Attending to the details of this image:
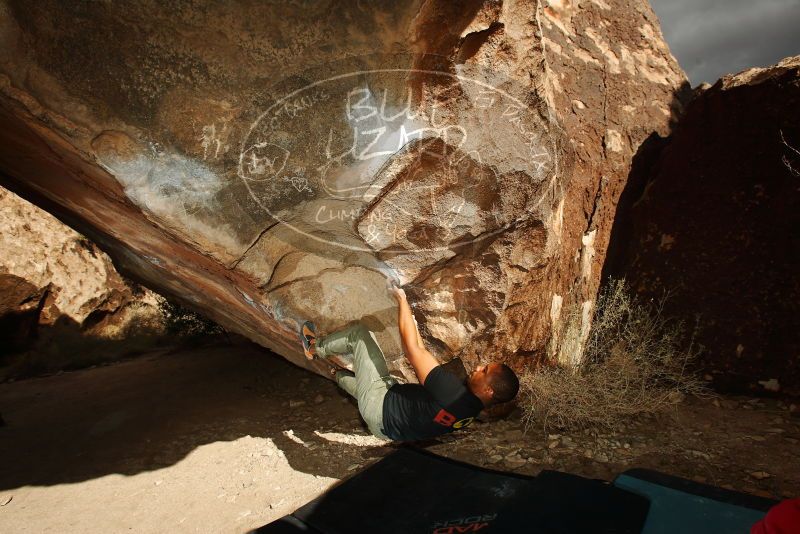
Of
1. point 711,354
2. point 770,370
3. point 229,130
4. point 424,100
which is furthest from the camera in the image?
point 711,354

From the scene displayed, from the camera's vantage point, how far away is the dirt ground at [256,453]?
2.40 m

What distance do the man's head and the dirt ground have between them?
0.61 meters

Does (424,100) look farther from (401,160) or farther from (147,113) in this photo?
(147,113)

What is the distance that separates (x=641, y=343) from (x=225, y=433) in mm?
3161

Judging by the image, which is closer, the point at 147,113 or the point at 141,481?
the point at 147,113

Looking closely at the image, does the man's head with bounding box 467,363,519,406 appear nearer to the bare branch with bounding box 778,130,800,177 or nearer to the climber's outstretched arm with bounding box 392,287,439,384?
the climber's outstretched arm with bounding box 392,287,439,384

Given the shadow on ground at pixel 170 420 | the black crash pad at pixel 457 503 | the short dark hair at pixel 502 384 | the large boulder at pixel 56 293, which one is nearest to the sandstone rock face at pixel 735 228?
the short dark hair at pixel 502 384

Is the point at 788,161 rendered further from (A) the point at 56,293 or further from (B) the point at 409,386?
(A) the point at 56,293

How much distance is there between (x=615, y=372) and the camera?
314 centimetres

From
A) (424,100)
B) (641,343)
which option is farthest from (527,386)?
(424,100)

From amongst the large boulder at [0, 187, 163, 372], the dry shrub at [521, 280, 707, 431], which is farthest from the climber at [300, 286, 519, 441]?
the large boulder at [0, 187, 163, 372]

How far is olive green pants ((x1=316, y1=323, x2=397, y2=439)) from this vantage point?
99.3 inches

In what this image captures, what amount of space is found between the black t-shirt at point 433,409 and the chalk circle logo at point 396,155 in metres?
0.77

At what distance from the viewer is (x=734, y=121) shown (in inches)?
129
